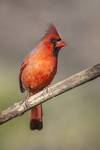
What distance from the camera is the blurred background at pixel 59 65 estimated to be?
7141mm

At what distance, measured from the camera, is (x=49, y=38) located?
17.5 feet

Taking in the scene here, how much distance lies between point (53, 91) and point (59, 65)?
4.80m

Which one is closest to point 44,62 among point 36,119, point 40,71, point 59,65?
point 40,71

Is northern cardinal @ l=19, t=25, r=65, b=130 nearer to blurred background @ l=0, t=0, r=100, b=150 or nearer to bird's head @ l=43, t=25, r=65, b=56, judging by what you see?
bird's head @ l=43, t=25, r=65, b=56

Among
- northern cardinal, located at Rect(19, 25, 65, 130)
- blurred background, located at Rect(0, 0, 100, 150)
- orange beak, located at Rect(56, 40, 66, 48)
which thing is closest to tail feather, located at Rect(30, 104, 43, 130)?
northern cardinal, located at Rect(19, 25, 65, 130)

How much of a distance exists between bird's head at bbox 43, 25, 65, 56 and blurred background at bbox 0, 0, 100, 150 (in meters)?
1.80

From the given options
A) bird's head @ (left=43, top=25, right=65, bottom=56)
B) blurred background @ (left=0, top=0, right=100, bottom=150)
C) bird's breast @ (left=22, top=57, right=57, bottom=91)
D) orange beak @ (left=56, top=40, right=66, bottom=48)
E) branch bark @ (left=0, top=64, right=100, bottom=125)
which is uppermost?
blurred background @ (left=0, top=0, right=100, bottom=150)

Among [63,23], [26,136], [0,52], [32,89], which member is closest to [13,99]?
[26,136]

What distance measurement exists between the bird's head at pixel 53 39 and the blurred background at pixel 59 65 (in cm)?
180

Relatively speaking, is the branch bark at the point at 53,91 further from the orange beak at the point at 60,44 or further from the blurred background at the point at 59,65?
the blurred background at the point at 59,65

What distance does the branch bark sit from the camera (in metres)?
4.80

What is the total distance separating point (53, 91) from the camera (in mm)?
4930

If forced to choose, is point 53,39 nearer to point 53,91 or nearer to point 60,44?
point 60,44

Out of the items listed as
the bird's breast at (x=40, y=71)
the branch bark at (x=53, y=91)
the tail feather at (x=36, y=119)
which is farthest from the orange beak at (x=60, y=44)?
the tail feather at (x=36, y=119)
